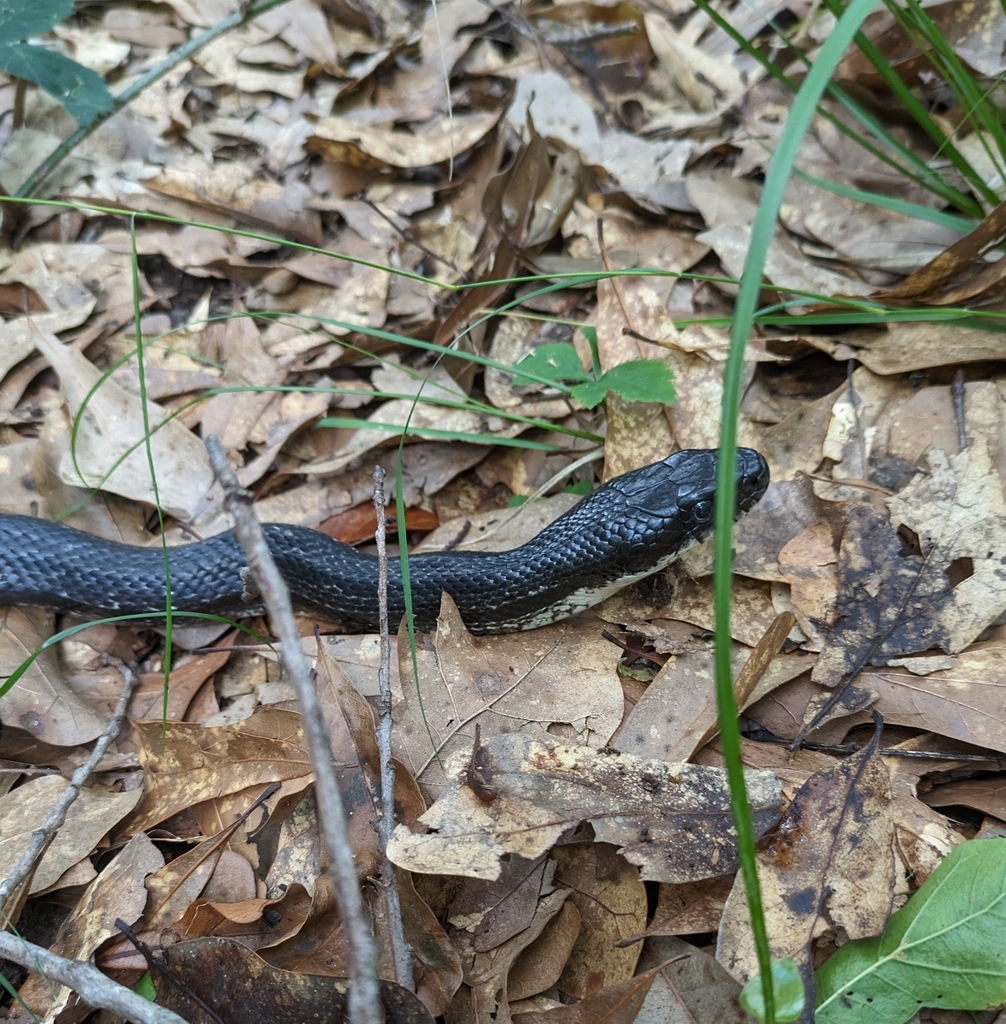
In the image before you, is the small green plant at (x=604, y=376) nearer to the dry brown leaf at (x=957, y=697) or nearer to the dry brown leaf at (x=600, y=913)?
the dry brown leaf at (x=957, y=697)

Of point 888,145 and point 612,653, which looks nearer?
point 612,653

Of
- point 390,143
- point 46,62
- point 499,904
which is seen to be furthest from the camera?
point 390,143

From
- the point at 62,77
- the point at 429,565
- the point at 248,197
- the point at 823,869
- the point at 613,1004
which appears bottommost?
the point at 613,1004

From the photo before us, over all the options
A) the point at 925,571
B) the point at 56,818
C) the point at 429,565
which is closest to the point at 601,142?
the point at 429,565

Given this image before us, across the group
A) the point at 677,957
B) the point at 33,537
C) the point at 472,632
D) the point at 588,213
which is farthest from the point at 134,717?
the point at 588,213

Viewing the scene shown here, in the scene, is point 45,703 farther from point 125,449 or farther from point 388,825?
point 388,825

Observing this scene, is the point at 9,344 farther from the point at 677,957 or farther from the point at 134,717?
the point at 677,957
